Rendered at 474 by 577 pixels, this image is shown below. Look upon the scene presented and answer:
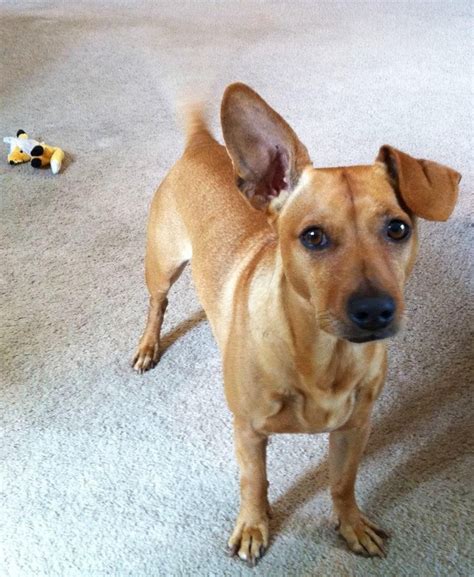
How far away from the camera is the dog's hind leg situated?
1865mm

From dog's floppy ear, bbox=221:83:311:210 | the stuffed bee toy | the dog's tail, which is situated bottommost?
the stuffed bee toy

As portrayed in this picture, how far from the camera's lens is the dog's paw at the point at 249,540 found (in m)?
1.51

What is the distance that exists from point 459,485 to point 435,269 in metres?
0.91

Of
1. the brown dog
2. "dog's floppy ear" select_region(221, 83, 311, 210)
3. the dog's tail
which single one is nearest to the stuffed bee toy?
the dog's tail

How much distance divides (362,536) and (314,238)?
0.78m

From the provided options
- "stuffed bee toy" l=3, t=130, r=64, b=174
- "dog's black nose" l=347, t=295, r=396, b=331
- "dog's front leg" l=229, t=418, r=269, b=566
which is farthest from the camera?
"stuffed bee toy" l=3, t=130, r=64, b=174

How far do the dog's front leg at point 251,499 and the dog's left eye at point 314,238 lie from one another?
1.57 feet

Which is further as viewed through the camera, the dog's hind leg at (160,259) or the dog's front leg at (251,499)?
the dog's hind leg at (160,259)

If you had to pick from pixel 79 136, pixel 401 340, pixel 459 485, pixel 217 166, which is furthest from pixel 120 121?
pixel 459 485

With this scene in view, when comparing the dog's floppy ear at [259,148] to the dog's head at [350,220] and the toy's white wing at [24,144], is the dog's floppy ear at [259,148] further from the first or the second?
the toy's white wing at [24,144]

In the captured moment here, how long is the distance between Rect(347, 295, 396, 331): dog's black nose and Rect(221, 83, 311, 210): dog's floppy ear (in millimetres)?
311

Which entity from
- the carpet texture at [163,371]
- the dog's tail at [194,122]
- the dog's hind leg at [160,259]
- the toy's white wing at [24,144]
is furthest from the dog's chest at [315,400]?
the toy's white wing at [24,144]

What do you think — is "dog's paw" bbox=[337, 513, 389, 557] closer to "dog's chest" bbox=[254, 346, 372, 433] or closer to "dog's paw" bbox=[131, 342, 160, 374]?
"dog's chest" bbox=[254, 346, 372, 433]

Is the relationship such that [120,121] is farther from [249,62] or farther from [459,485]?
[459,485]
